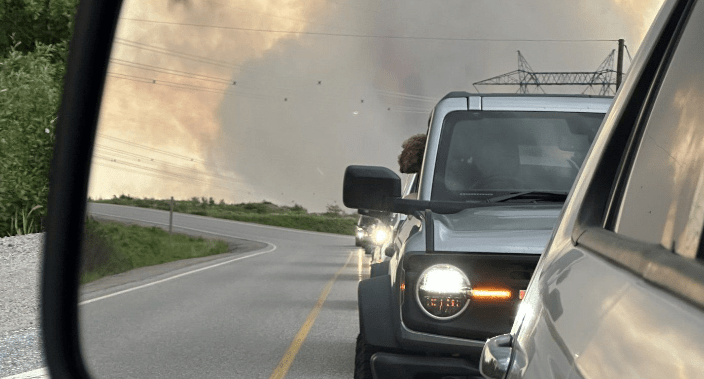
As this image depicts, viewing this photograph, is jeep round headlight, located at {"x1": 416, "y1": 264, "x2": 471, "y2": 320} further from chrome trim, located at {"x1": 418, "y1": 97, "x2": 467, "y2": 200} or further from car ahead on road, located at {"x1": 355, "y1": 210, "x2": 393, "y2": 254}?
car ahead on road, located at {"x1": 355, "y1": 210, "x2": 393, "y2": 254}

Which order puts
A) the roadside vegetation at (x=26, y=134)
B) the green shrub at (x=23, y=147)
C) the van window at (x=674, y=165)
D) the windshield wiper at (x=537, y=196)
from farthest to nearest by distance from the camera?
the green shrub at (x=23, y=147) < the roadside vegetation at (x=26, y=134) < the windshield wiper at (x=537, y=196) < the van window at (x=674, y=165)

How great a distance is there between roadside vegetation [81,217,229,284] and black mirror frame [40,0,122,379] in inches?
360

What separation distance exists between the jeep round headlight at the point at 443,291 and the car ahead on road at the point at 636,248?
1.88 meters

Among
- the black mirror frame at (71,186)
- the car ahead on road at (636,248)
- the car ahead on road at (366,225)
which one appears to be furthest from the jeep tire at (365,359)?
the car ahead on road at (366,225)

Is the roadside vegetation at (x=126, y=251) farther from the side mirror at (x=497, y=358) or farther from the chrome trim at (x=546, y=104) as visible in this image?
the side mirror at (x=497, y=358)

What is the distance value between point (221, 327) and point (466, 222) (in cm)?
829

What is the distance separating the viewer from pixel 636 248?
55.9 inches

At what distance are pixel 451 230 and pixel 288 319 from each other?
9181mm

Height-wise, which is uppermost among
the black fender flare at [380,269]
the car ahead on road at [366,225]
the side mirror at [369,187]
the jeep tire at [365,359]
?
the car ahead on road at [366,225]

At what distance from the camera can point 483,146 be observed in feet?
17.8

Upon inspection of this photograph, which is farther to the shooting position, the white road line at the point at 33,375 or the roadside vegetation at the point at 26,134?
the roadside vegetation at the point at 26,134

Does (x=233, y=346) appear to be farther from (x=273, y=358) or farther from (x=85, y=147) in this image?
(x=85, y=147)

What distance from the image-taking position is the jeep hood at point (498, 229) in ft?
13.8

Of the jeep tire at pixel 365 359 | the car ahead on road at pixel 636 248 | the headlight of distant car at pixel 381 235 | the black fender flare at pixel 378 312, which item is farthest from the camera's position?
the headlight of distant car at pixel 381 235
